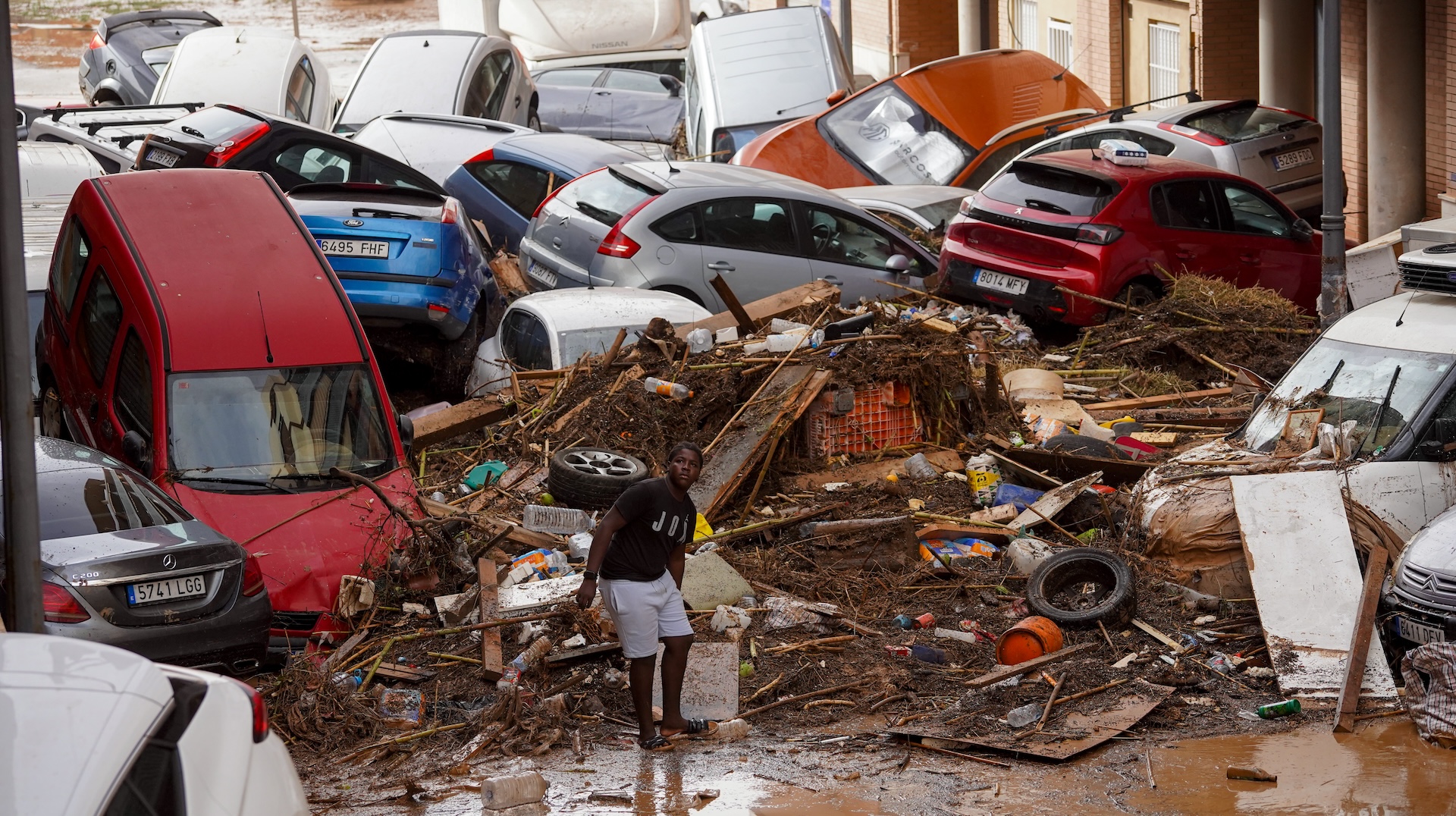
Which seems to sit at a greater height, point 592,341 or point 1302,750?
point 592,341

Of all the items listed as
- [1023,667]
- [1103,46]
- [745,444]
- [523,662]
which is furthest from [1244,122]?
[523,662]

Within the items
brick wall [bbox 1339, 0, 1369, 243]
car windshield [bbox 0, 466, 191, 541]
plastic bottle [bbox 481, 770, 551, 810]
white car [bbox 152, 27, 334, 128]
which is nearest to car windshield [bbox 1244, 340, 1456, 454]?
plastic bottle [bbox 481, 770, 551, 810]

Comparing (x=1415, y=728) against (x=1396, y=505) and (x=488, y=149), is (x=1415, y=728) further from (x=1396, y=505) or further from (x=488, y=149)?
(x=488, y=149)

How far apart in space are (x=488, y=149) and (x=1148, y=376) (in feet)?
24.8

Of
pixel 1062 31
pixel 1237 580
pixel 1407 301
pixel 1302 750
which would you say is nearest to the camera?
pixel 1302 750

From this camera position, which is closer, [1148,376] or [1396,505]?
[1396,505]

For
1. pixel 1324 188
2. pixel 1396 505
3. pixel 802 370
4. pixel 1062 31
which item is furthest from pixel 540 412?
pixel 1062 31

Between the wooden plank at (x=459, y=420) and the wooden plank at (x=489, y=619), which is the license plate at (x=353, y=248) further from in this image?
the wooden plank at (x=489, y=619)

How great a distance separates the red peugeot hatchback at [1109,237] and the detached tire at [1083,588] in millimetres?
5501

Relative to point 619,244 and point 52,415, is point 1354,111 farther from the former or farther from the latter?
point 52,415

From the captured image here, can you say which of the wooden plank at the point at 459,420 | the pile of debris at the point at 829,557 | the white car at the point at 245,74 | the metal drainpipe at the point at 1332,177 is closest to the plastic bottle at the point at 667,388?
the pile of debris at the point at 829,557

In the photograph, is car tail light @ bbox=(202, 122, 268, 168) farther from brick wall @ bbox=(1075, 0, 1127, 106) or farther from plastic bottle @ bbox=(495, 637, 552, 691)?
brick wall @ bbox=(1075, 0, 1127, 106)

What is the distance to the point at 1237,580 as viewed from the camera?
8.55m

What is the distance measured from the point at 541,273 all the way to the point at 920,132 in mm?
6619
